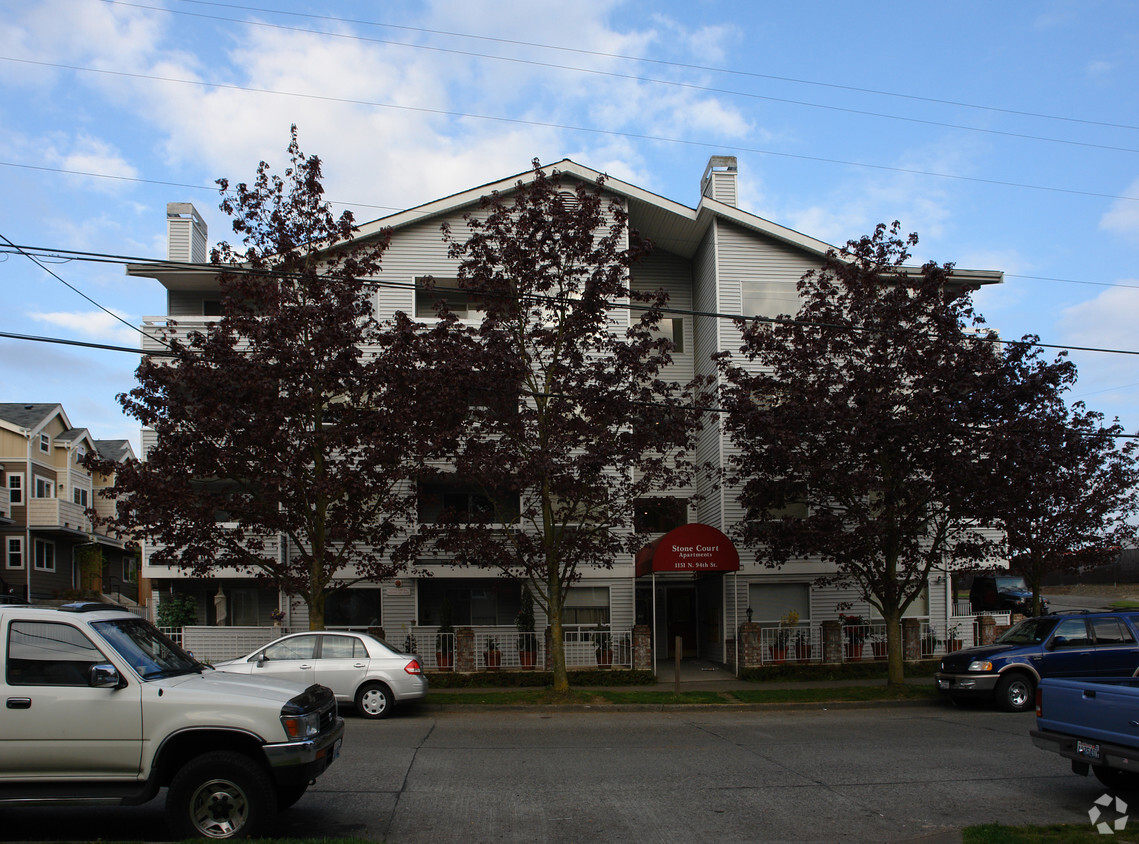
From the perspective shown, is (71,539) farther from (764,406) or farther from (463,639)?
(764,406)

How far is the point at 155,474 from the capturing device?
18328mm

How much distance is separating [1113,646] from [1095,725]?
27.5ft

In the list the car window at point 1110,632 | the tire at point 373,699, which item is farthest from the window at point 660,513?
the car window at point 1110,632

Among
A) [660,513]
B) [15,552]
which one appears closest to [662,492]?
[660,513]

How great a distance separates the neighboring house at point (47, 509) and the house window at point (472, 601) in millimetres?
18389

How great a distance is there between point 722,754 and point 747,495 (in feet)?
28.8

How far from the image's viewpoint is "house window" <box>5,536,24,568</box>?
4053 centimetres

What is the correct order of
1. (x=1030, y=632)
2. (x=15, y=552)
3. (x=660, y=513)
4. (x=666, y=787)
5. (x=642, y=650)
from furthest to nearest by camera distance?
(x=15, y=552) → (x=660, y=513) → (x=642, y=650) → (x=1030, y=632) → (x=666, y=787)

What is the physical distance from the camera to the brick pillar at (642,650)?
22.3 meters

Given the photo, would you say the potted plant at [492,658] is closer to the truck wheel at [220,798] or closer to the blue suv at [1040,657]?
the blue suv at [1040,657]

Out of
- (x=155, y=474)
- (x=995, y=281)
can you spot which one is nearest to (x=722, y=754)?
(x=155, y=474)

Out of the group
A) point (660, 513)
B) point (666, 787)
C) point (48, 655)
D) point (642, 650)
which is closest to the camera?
point (48, 655)

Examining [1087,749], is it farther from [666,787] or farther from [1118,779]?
[666,787]

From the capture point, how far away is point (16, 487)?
134ft
